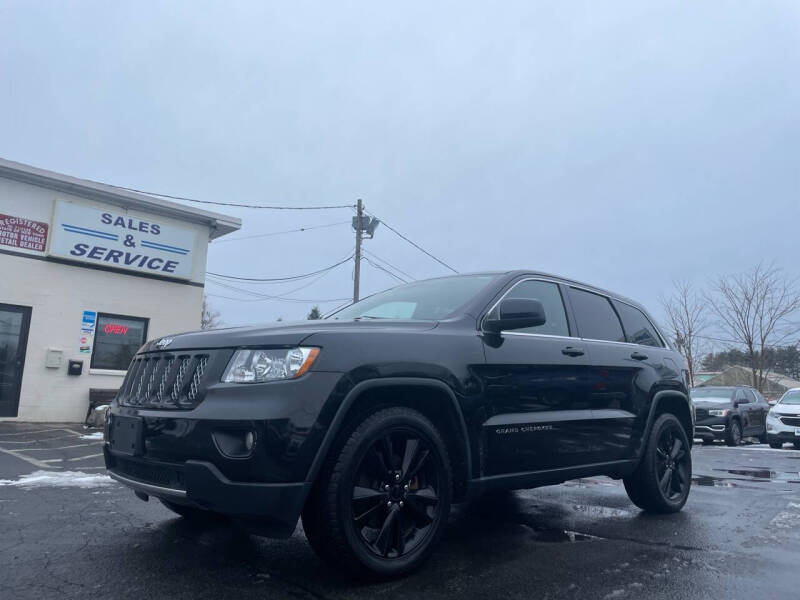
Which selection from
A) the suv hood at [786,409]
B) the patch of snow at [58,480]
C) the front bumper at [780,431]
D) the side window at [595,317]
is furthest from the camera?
the suv hood at [786,409]

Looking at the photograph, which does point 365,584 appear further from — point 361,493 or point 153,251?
point 153,251

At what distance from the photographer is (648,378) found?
533cm

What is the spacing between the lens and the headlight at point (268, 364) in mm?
3145

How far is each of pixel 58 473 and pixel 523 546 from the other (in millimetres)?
4731

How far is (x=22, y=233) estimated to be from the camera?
41.8 ft

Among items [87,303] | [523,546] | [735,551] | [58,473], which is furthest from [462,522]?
[87,303]

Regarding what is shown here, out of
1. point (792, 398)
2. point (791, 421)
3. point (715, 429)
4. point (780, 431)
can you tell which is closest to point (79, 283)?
point (715, 429)

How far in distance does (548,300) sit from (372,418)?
6.71ft

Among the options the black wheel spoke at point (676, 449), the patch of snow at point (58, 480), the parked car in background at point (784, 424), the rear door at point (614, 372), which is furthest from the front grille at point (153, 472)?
the parked car in background at point (784, 424)

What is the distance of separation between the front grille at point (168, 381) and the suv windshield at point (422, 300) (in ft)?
4.25

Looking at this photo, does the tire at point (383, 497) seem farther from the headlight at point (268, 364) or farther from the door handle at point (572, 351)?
the door handle at point (572, 351)

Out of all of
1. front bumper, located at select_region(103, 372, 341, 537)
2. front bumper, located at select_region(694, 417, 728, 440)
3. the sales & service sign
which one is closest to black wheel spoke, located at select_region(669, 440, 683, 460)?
front bumper, located at select_region(103, 372, 341, 537)

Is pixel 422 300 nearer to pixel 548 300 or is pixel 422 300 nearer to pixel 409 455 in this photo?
pixel 548 300

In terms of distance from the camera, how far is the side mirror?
3928 mm
